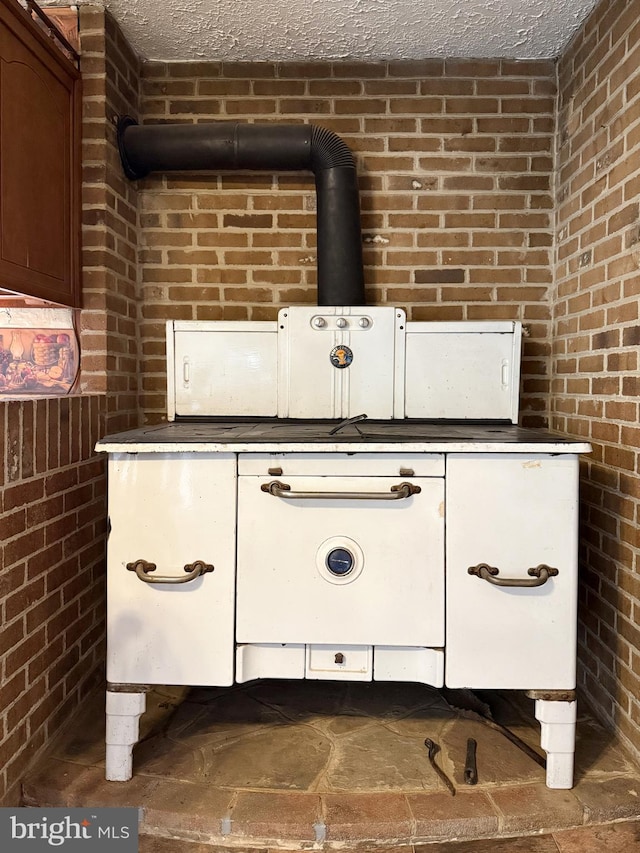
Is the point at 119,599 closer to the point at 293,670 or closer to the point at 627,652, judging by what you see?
the point at 293,670

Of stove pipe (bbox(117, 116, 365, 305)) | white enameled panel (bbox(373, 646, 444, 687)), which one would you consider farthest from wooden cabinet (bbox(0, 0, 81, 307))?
white enameled panel (bbox(373, 646, 444, 687))

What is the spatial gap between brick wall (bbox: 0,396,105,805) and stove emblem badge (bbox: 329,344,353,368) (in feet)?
2.84

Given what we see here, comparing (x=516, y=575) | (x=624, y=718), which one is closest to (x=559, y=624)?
(x=516, y=575)

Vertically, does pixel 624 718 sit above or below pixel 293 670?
below

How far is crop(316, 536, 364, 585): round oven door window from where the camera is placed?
58.7 inches

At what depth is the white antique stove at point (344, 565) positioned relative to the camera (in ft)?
4.82

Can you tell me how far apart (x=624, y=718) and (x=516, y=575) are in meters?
0.70

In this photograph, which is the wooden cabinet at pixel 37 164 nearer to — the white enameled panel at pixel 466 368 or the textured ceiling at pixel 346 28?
the textured ceiling at pixel 346 28

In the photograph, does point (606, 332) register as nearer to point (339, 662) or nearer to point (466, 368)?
point (466, 368)

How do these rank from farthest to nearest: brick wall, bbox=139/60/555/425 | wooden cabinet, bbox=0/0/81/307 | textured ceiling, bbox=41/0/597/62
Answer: brick wall, bbox=139/60/555/425, textured ceiling, bbox=41/0/597/62, wooden cabinet, bbox=0/0/81/307

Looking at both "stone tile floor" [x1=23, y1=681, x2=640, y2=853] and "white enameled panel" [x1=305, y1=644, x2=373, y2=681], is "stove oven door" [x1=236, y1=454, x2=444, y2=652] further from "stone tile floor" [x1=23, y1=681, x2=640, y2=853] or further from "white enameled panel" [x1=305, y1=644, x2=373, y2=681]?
"stone tile floor" [x1=23, y1=681, x2=640, y2=853]

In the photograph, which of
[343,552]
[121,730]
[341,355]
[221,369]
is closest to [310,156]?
[341,355]

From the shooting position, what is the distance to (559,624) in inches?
58.1

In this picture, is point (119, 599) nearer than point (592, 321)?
Result: Yes
